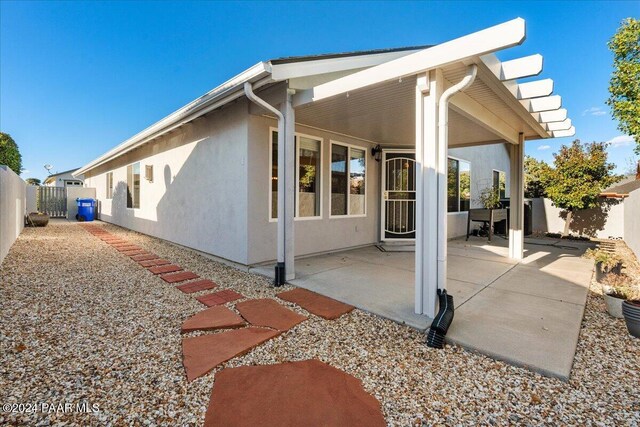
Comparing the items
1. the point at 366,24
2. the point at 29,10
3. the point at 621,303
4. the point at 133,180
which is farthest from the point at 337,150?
the point at 29,10

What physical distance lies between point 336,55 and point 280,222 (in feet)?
7.87

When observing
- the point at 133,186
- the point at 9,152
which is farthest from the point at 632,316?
the point at 9,152

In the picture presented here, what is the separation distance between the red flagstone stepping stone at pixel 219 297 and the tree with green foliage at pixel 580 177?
10.4 m

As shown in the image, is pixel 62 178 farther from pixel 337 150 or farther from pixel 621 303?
pixel 621 303

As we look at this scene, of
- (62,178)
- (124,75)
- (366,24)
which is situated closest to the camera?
(366,24)

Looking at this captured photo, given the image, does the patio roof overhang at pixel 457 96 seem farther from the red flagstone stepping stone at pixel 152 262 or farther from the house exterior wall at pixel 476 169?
the red flagstone stepping stone at pixel 152 262

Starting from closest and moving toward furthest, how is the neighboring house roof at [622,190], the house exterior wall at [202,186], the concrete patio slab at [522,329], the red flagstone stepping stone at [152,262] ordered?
the concrete patio slab at [522,329], the house exterior wall at [202,186], the red flagstone stepping stone at [152,262], the neighboring house roof at [622,190]

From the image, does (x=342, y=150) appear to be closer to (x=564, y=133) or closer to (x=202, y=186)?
(x=202, y=186)

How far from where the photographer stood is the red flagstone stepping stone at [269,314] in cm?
288

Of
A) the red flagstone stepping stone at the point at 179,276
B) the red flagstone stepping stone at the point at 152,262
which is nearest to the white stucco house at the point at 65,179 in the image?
the red flagstone stepping stone at the point at 152,262

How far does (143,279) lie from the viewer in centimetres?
442

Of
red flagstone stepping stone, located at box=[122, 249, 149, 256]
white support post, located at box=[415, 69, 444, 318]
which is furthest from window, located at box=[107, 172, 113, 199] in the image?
white support post, located at box=[415, 69, 444, 318]

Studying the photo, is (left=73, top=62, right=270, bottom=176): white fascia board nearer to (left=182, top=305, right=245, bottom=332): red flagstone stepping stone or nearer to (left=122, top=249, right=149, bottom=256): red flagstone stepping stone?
(left=122, top=249, right=149, bottom=256): red flagstone stepping stone

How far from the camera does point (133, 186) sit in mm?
10016
